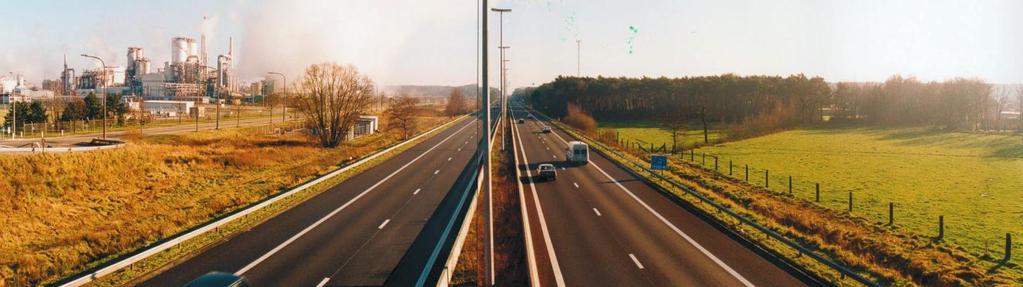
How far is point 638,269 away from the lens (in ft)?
60.2

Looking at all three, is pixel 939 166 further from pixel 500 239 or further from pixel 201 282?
pixel 201 282

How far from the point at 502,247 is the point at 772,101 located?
113 m

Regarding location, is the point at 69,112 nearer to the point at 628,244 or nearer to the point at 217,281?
the point at 217,281

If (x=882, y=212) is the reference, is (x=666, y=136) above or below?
above

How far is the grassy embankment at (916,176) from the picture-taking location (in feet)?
87.3

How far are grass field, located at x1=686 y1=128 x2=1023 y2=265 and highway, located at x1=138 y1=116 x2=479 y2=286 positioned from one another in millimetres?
21767

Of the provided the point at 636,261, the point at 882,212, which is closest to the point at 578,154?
the point at 882,212

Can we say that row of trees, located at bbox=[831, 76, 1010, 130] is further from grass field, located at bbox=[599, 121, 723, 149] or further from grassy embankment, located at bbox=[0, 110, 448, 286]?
grassy embankment, located at bbox=[0, 110, 448, 286]

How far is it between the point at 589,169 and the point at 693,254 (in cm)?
2581

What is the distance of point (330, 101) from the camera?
2618 inches

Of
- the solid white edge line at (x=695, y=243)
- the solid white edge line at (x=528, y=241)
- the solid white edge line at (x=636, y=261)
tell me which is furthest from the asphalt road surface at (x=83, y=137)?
the solid white edge line at (x=636, y=261)

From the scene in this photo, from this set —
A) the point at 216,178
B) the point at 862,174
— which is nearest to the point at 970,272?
the point at 862,174

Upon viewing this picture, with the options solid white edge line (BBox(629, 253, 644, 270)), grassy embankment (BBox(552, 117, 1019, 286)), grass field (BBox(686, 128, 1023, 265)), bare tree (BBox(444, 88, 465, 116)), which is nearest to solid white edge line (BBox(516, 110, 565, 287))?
solid white edge line (BBox(629, 253, 644, 270))

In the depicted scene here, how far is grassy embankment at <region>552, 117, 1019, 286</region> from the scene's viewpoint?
1831 cm
